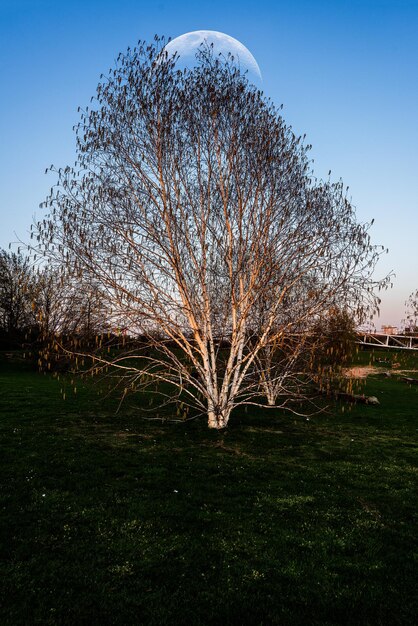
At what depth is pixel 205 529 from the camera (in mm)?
7562

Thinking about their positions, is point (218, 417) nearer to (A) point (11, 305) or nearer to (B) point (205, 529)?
(B) point (205, 529)

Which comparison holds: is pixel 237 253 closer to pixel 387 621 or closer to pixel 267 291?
pixel 267 291

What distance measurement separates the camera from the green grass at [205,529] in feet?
17.6

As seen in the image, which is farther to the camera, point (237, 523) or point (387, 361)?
point (387, 361)

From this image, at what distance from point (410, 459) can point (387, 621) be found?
926cm

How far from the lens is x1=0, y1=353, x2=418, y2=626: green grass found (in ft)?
17.6

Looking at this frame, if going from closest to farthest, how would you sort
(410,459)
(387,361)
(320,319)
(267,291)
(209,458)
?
(209,458) → (410,459) → (267,291) → (320,319) → (387,361)

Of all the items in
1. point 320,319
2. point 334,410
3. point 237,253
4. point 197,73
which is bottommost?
point 334,410

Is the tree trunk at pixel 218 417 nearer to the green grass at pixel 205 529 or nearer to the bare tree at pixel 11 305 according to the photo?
the green grass at pixel 205 529

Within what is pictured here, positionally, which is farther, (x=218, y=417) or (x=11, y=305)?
(x=11, y=305)

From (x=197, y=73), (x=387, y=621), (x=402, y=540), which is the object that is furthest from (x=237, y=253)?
(x=387, y=621)

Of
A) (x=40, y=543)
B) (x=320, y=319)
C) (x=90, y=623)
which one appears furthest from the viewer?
(x=320, y=319)

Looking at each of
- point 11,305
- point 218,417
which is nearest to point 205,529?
point 218,417

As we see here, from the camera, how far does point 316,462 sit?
1239 cm
